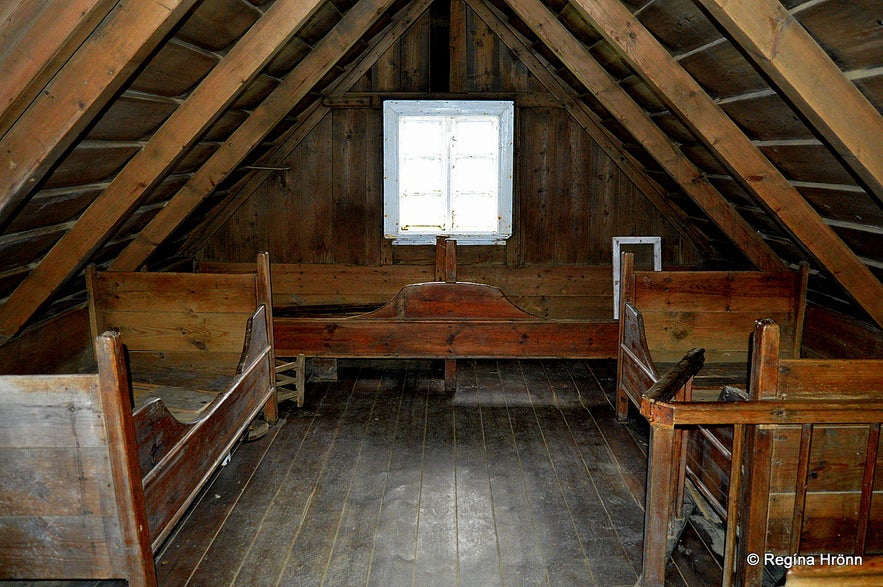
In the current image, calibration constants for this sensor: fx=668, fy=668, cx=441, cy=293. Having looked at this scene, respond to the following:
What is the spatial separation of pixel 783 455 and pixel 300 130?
14.5 ft

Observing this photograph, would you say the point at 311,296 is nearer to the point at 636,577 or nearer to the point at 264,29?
the point at 264,29

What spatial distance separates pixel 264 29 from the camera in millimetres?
2920

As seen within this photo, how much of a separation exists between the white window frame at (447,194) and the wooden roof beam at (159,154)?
2.46 m

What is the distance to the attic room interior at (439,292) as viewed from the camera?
2.01 metres

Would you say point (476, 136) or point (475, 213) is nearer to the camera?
point (476, 136)

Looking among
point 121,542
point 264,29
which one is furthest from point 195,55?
point 121,542

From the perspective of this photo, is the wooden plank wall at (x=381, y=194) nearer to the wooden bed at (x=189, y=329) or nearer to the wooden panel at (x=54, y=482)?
the wooden bed at (x=189, y=329)

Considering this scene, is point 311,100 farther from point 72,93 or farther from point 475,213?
point 72,93

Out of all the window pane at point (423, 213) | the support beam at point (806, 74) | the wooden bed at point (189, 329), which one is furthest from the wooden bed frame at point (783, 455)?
the window pane at point (423, 213)

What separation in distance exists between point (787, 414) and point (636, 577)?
0.95m

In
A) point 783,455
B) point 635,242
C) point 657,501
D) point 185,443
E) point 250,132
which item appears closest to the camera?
point 657,501

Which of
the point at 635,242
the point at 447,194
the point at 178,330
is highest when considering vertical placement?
the point at 447,194

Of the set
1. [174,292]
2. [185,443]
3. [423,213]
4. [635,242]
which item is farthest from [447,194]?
[185,443]

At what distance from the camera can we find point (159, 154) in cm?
303
